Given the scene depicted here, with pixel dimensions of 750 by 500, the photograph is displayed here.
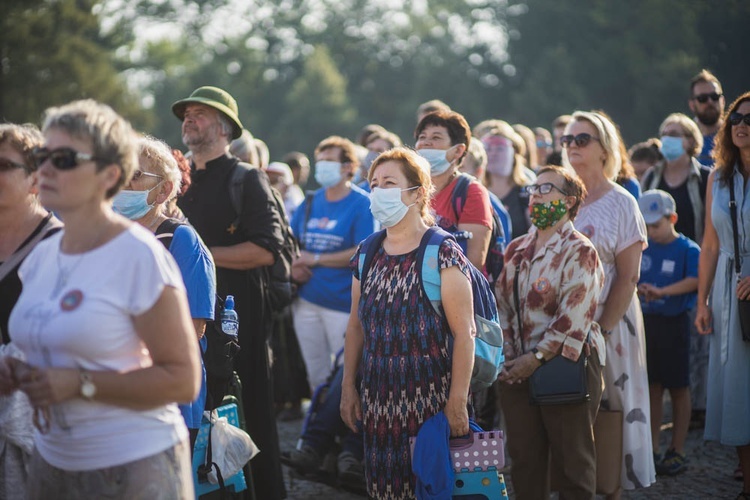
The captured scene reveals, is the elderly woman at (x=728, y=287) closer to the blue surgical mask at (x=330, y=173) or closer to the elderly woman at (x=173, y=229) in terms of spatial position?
the blue surgical mask at (x=330, y=173)

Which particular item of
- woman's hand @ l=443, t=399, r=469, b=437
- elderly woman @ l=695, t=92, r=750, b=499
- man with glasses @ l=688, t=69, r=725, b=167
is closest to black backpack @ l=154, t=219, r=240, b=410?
woman's hand @ l=443, t=399, r=469, b=437

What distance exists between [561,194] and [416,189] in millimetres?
1049

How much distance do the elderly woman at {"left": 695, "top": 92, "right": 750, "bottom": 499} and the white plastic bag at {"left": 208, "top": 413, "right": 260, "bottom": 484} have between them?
120 inches

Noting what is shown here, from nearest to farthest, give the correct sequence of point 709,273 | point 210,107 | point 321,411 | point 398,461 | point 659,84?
point 398,461
point 210,107
point 709,273
point 321,411
point 659,84

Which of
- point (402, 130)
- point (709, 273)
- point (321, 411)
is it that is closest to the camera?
point (709, 273)

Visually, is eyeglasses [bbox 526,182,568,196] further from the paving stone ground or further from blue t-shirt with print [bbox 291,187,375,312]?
blue t-shirt with print [bbox 291,187,375,312]

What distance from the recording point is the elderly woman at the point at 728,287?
5.90 meters

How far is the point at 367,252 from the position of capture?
Answer: 477cm

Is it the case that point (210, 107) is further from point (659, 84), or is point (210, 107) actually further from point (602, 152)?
point (659, 84)

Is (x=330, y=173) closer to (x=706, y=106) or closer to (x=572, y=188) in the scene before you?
(x=572, y=188)

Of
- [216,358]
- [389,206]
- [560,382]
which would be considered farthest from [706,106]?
[216,358]

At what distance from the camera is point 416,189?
4.74m

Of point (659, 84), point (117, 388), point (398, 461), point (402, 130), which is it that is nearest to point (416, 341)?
point (398, 461)

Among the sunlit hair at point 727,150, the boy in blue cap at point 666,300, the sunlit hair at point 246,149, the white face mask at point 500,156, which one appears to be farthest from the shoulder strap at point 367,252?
the white face mask at point 500,156
